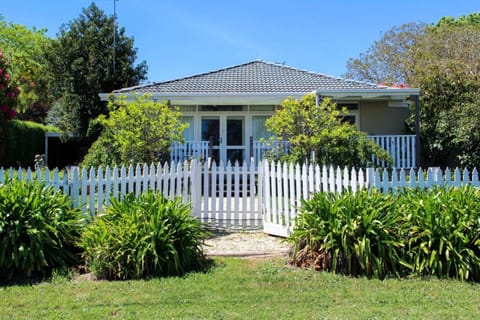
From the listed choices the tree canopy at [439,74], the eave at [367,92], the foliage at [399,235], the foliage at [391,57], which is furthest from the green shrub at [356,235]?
the foliage at [391,57]

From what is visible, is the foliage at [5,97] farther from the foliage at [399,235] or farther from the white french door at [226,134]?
the foliage at [399,235]

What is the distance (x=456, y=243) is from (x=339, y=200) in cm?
149

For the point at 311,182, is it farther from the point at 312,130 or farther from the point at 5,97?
the point at 5,97

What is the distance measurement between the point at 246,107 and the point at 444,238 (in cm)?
1122

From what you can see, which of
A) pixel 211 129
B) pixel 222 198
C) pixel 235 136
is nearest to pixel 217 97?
pixel 211 129

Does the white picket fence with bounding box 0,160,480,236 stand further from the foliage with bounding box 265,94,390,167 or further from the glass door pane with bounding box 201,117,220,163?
the glass door pane with bounding box 201,117,220,163

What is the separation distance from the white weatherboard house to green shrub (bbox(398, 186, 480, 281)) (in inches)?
344

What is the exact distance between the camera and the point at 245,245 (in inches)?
261

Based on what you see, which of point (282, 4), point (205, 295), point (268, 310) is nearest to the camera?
point (268, 310)

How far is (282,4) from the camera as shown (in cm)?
1544

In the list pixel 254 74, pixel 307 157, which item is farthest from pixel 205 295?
pixel 254 74

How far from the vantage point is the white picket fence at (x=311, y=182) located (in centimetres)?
598

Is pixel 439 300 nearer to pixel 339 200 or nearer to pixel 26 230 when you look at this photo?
pixel 339 200

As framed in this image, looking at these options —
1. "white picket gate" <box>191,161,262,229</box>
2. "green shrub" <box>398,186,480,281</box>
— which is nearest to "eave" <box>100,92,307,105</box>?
"white picket gate" <box>191,161,262,229</box>
